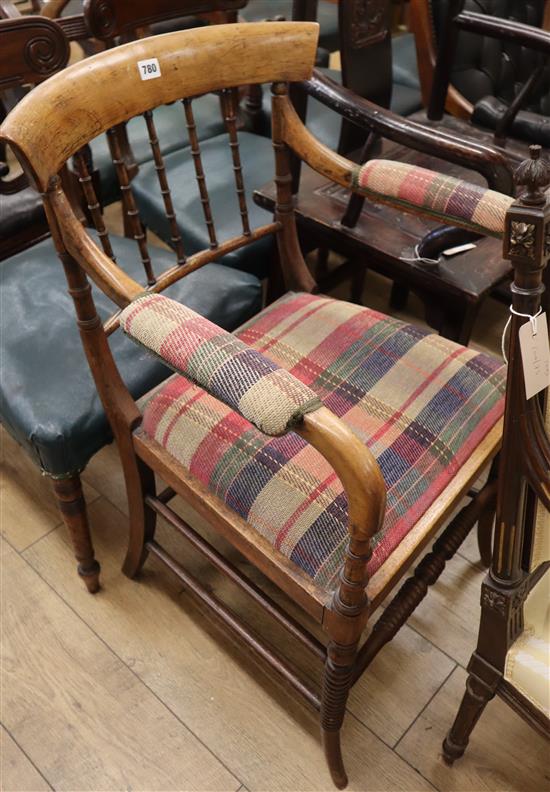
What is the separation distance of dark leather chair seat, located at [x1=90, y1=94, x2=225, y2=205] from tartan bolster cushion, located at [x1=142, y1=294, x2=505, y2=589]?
0.73 m

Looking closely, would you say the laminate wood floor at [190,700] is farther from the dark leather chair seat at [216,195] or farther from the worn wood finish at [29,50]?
the worn wood finish at [29,50]

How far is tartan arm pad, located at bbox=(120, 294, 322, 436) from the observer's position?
577 mm

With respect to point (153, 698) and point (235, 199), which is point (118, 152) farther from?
point (153, 698)

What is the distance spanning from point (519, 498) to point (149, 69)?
67 cm

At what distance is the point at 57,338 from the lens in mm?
1030

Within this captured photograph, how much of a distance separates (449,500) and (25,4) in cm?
278

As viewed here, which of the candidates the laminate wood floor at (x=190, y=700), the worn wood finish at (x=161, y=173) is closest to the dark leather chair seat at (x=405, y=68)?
the worn wood finish at (x=161, y=173)

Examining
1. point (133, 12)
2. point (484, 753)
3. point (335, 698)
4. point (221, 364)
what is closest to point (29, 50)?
point (133, 12)

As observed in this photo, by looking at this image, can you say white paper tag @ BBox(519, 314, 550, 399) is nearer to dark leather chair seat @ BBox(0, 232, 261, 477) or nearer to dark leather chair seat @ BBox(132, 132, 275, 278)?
dark leather chair seat @ BBox(0, 232, 261, 477)

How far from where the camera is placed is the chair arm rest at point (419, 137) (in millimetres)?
1046

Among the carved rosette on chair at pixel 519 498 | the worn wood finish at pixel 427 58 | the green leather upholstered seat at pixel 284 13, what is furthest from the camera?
the green leather upholstered seat at pixel 284 13

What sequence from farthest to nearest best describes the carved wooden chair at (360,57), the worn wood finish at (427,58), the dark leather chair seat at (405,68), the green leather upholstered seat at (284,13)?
1. the green leather upholstered seat at (284,13)
2. the dark leather chair seat at (405,68)
3. the worn wood finish at (427,58)
4. the carved wooden chair at (360,57)

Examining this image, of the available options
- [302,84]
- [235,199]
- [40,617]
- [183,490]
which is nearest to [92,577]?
[40,617]

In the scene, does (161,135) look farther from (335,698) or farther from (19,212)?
(335,698)
